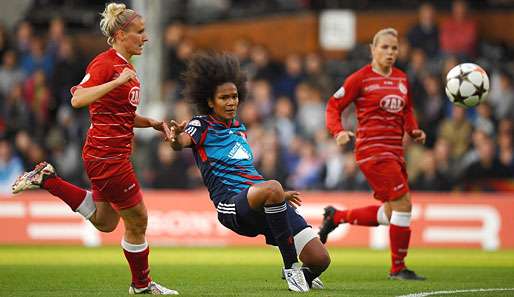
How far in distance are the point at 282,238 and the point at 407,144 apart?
10269 millimetres

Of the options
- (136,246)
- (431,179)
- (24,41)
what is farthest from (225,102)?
(24,41)

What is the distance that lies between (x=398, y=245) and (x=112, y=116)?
3.48m

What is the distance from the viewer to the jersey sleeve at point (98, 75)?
361 inches

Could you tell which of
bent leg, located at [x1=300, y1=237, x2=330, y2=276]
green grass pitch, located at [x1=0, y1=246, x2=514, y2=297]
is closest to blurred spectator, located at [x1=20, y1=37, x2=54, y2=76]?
green grass pitch, located at [x1=0, y1=246, x2=514, y2=297]

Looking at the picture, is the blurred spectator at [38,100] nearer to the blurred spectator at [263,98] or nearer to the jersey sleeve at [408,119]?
the blurred spectator at [263,98]

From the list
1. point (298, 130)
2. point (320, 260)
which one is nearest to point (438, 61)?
point (298, 130)

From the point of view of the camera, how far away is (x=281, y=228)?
9.17m

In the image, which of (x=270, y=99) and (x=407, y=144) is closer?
(x=407, y=144)

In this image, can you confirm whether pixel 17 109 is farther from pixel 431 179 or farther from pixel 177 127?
pixel 177 127

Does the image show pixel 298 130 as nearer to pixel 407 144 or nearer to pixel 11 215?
pixel 407 144

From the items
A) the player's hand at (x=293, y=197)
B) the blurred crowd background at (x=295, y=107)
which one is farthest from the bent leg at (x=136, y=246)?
the blurred crowd background at (x=295, y=107)

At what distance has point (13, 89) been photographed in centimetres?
2134

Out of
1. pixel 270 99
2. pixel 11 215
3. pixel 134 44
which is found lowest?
pixel 11 215

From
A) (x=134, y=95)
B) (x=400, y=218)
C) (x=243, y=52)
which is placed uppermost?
(x=134, y=95)
